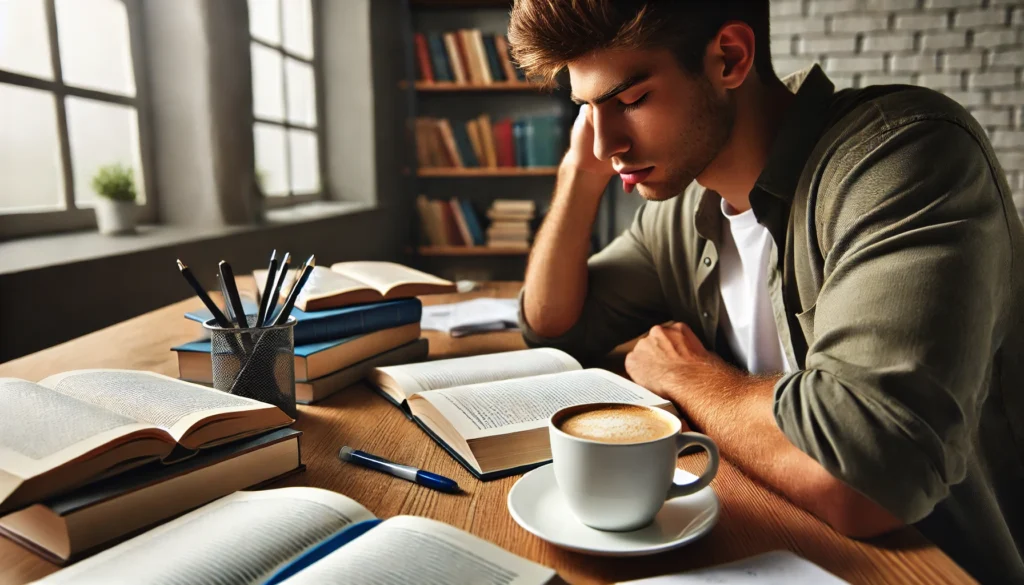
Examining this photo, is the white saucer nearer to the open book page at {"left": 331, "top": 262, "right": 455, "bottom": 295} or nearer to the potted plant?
the open book page at {"left": 331, "top": 262, "right": 455, "bottom": 295}

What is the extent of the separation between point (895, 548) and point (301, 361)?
674 millimetres

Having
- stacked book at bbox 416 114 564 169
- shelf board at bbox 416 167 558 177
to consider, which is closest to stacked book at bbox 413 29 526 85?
stacked book at bbox 416 114 564 169

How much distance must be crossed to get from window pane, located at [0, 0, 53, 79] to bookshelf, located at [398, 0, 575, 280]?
1.92 meters

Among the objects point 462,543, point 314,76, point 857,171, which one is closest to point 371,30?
point 314,76

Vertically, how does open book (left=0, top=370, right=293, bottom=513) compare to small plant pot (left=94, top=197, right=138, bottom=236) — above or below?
below

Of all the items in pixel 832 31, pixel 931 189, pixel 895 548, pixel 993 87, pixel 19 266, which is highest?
pixel 832 31

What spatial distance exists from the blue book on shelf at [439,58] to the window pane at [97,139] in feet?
5.55

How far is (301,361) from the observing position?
3.08 ft

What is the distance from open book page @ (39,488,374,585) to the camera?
1.60 feet

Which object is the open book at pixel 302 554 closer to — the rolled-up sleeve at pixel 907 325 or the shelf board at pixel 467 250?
the rolled-up sleeve at pixel 907 325

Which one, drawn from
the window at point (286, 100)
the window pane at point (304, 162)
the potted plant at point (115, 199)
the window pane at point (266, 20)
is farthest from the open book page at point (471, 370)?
the window pane at point (304, 162)

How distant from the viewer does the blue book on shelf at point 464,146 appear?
3.67m

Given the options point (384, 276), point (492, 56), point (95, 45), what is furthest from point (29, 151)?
point (492, 56)

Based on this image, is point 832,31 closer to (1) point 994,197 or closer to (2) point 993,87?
(2) point 993,87
